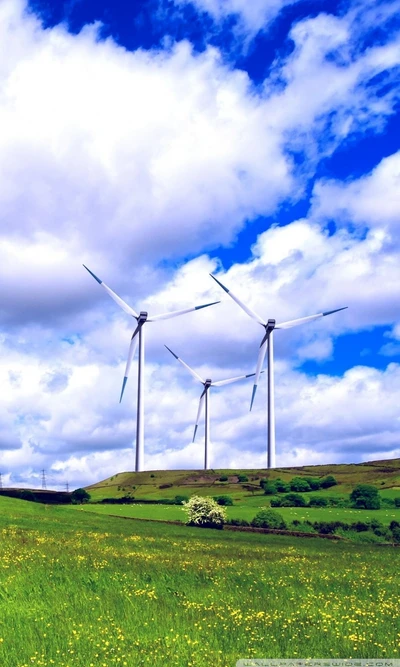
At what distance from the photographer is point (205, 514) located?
7281 centimetres

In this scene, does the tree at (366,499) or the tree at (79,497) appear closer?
the tree at (366,499)

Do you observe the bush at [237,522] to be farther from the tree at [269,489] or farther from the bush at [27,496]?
the tree at [269,489]

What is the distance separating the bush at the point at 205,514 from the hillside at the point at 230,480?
171ft

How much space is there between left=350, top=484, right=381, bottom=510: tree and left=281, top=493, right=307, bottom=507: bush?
26.9 ft

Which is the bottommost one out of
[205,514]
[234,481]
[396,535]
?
[396,535]

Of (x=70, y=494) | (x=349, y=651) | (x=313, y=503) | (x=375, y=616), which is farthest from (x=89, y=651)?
(x=70, y=494)

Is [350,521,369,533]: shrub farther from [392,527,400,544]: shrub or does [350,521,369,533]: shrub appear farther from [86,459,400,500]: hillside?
[86,459,400,500]: hillside

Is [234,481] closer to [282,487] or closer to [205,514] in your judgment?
[282,487]

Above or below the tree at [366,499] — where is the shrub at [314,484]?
above

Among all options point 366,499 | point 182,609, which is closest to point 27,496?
point 366,499

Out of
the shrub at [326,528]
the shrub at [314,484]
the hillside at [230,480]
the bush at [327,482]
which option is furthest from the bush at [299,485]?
the shrub at [326,528]

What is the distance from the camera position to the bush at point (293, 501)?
10750 cm

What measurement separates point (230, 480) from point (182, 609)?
15180 centimetres

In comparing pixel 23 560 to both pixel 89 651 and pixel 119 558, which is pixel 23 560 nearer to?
pixel 119 558
